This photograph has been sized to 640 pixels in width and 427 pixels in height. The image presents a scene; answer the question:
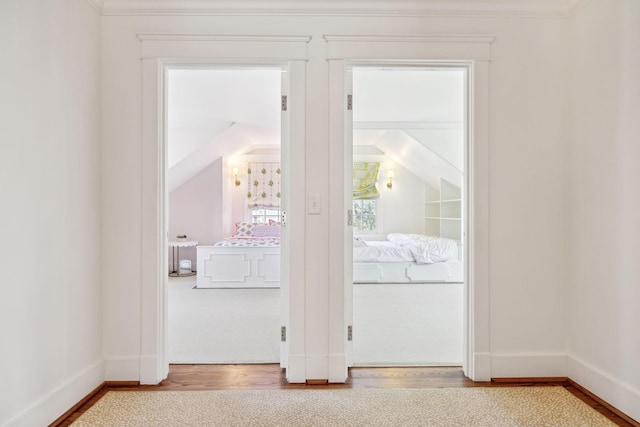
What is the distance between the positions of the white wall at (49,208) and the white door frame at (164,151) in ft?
0.89

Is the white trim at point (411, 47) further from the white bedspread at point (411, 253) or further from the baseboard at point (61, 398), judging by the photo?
the white bedspread at point (411, 253)

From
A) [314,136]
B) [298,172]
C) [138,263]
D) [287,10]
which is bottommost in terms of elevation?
[138,263]

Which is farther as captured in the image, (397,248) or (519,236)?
(397,248)

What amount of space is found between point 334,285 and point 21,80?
1813 mm

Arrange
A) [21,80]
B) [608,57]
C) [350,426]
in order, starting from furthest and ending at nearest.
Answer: [608,57] < [350,426] < [21,80]

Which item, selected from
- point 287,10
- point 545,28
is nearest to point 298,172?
point 287,10

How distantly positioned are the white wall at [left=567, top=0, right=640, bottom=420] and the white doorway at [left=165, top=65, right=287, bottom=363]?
5.78ft

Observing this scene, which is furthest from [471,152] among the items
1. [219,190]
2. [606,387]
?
[219,190]

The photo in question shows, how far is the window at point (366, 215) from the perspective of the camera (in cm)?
736

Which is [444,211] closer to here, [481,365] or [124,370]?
[481,365]

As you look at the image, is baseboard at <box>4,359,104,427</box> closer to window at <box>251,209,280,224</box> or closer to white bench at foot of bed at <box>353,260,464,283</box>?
white bench at foot of bed at <box>353,260,464,283</box>

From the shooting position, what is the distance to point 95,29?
6.85 feet

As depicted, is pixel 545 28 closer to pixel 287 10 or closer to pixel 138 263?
→ pixel 287 10

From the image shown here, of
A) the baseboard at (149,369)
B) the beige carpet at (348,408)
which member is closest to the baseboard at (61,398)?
the beige carpet at (348,408)
